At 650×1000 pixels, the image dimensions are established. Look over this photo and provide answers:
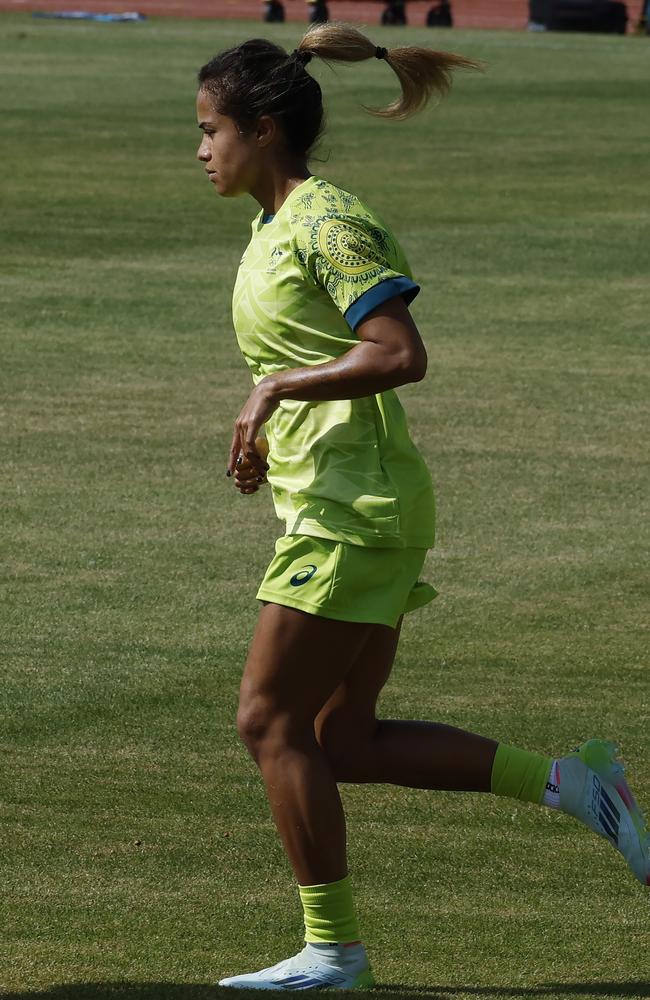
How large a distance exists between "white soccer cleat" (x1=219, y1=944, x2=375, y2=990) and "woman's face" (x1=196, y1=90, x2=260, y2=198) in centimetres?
174

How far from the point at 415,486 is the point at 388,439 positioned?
0.41 ft

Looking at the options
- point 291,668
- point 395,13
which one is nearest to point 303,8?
point 395,13

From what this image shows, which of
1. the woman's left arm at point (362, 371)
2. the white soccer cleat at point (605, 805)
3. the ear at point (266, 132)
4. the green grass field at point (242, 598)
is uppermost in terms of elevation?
the ear at point (266, 132)

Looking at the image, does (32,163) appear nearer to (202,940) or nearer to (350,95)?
(350,95)

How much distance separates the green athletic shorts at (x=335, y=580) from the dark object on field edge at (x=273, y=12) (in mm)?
49613

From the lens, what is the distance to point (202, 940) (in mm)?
4707

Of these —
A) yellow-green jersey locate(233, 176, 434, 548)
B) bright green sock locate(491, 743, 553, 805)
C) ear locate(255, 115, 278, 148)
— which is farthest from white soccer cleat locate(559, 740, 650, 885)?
ear locate(255, 115, 278, 148)

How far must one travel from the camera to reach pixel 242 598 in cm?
816

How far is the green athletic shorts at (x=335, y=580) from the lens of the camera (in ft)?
13.9

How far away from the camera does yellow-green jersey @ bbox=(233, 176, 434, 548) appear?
4.25m

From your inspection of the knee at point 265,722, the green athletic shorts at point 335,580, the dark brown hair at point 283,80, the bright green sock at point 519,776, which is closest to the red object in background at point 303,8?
the dark brown hair at point 283,80

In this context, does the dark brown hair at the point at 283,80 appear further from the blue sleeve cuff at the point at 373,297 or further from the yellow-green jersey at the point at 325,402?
the blue sleeve cuff at the point at 373,297

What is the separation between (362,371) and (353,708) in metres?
0.88

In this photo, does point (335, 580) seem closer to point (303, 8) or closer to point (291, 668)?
point (291, 668)
